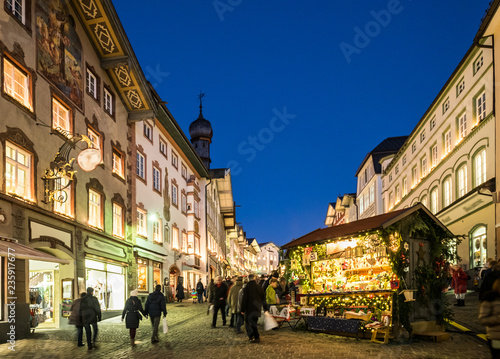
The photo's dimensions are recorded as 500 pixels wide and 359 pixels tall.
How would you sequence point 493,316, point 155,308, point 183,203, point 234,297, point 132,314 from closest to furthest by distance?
point 493,316, point 132,314, point 155,308, point 234,297, point 183,203

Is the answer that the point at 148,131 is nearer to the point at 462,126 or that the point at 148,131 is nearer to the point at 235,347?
the point at 462,126

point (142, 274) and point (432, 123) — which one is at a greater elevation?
point (432, 123)

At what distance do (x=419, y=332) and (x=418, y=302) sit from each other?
77cm

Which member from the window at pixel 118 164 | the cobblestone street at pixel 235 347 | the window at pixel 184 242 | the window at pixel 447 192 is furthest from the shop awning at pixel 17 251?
the window at pixel 447 192

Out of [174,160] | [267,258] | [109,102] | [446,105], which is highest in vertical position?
[446,105]

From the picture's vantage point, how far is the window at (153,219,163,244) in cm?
2975

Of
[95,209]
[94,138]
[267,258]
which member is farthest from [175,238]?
[267,258]

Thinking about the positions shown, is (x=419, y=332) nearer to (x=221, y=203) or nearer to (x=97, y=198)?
(x=97, y=198)

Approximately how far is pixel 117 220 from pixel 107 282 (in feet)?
10.4

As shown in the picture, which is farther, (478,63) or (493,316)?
(478,63)

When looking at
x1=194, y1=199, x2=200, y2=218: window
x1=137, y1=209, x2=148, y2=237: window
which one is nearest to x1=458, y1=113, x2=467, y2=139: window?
x1=137, y1=209, x2=148, y2=237: window

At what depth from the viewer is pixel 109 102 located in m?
23.8

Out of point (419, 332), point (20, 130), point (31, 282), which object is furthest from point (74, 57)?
point (419, 332)

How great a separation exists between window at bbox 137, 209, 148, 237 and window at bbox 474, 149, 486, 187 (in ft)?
56.7
